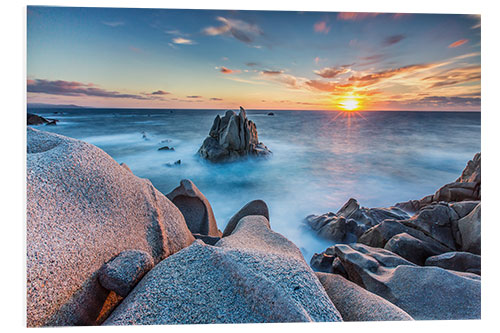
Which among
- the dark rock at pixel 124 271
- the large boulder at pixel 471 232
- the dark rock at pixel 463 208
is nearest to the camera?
the dark rock at pixel 124 271

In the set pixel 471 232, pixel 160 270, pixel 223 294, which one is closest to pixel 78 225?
pixel 160 270

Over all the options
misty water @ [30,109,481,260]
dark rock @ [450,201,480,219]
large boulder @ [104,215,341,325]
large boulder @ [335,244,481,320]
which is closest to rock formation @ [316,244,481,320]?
large boulder @ [335,244,481,320]

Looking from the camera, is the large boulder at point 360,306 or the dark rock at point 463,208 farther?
the dark rock at point 463,208

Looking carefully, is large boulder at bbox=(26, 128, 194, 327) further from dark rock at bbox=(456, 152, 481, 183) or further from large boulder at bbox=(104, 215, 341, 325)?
dark rock at bbox=(456, 152, 481, 183)

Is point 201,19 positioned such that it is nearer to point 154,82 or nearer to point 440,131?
point 154,82

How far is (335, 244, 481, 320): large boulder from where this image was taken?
6.05ft

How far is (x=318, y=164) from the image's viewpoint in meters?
6.61

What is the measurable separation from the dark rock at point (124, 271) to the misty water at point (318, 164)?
300 cm

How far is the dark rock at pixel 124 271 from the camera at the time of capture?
142 cm

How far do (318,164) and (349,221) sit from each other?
9.07 ft

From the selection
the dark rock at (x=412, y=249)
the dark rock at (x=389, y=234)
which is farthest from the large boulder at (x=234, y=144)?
the dark rock at (x=412, y=249)

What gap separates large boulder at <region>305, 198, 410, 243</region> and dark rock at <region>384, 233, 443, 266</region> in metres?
1.07

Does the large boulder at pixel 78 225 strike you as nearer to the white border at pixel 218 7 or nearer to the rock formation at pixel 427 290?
the white border at pixel 218 7
